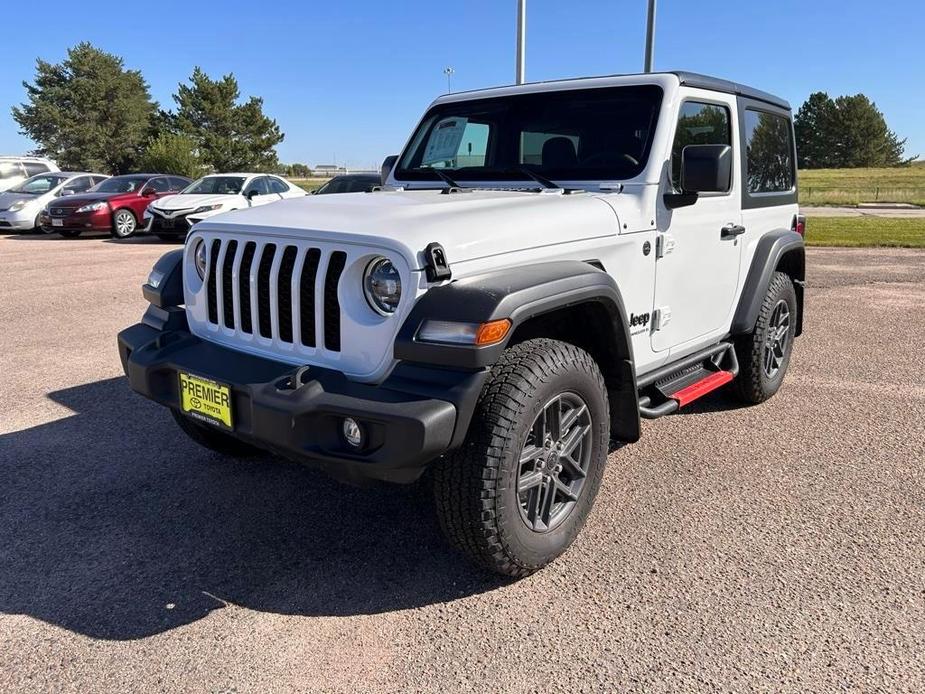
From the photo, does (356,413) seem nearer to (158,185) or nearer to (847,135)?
(158,185)

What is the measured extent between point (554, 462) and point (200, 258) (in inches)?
71.5

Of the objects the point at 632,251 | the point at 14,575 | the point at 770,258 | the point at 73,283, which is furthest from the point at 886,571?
the point at 73,283

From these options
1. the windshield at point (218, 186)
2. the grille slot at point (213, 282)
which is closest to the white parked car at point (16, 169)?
the windshield at point (218, 186)

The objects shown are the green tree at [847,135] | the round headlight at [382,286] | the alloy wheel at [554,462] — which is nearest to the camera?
the round headlight at [382,286]

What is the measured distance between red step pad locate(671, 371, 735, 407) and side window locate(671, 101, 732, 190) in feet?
3.48

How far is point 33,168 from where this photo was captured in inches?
798

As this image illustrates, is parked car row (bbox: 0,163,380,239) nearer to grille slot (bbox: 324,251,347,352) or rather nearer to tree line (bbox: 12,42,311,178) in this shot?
grille slot (bbox: 324,251,347,352)

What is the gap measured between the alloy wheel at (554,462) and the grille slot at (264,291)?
1133 millimetres

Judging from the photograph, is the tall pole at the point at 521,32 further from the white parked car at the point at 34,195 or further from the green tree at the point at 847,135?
the green tree at the point at 847,135

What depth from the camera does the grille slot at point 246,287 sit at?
3.01m

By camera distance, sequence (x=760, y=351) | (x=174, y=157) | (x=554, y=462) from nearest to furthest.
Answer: (x=554, y=462) → (x=760, y=351) → (x=174, y=157)

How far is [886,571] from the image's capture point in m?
2.94

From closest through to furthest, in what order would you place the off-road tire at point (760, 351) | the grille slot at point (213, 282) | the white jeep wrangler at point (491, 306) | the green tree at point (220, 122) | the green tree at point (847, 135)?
the white jeep wrangler at point (491, 306) < the grille slot at point (213, 282) < the off-road tire at point (760, 351) < the green tree at point (220, 122) < the green tree at point (847, 135)

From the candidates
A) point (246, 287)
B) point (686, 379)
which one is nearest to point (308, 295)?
point (246, 287)
